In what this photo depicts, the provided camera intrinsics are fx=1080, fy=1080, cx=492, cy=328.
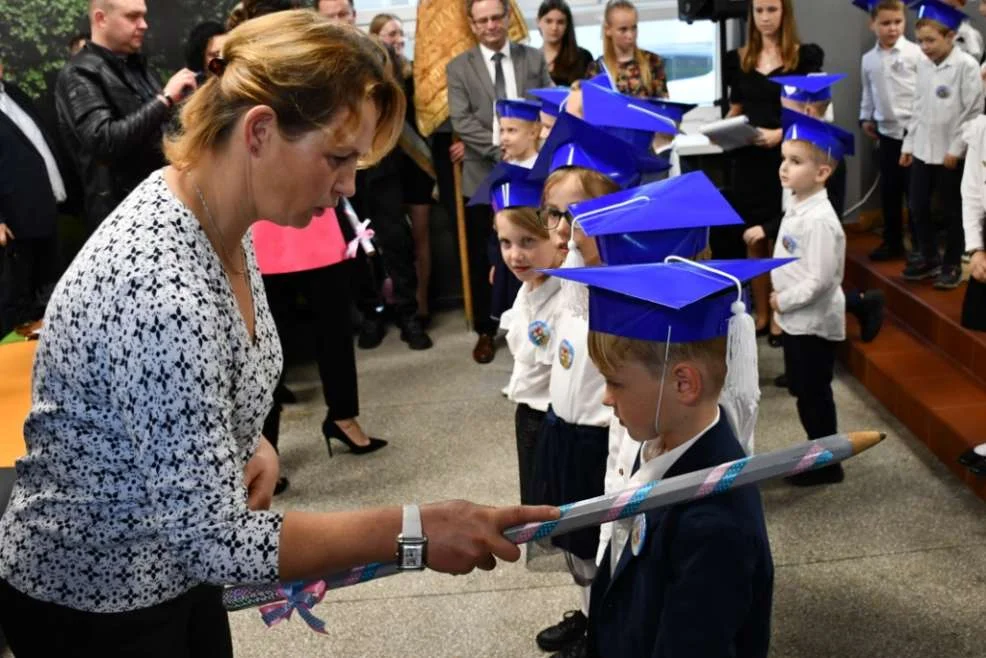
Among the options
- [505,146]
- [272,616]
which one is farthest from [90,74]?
[272,616]

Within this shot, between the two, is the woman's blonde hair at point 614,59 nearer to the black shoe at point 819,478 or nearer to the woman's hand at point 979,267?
the woman's hand at point 979,267

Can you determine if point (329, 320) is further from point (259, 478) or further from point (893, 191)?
point (893, 191)

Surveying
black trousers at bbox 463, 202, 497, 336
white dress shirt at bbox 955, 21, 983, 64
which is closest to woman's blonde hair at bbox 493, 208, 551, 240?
black trousers at bbox 463, 202, 497, 336

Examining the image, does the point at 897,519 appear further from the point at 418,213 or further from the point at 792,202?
the point at 418,213

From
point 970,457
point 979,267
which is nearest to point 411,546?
point 970,457

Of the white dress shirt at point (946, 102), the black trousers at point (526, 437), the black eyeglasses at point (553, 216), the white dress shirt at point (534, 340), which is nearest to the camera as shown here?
the black eyeglasses at point (553, 216)

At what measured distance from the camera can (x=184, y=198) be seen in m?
1.34

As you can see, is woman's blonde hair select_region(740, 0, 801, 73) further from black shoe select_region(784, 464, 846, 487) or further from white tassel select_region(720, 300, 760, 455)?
white tassel select_region(720, 300, 760, 455)

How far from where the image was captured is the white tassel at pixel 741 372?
1622mm

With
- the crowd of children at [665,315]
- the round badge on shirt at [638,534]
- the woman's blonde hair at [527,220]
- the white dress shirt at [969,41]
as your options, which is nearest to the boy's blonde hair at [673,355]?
the crowd of children at [665,315]

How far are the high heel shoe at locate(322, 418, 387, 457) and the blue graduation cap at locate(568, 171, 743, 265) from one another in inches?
83.8

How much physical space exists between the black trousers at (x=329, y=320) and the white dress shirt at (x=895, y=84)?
298 centimetres

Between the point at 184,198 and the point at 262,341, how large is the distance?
229mm

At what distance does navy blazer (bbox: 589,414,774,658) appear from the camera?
138cm
